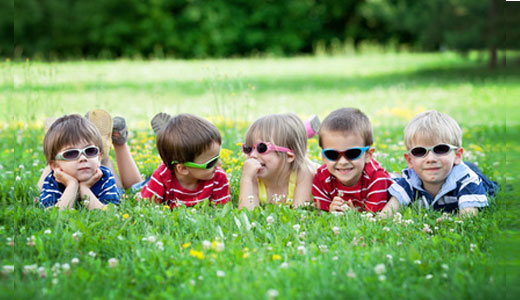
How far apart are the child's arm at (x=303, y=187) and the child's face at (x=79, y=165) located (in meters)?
1.67

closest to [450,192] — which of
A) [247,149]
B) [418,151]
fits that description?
[418,151]

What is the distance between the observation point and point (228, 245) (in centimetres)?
355

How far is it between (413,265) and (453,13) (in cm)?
1466

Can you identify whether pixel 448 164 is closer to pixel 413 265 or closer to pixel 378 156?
pixel 413 265

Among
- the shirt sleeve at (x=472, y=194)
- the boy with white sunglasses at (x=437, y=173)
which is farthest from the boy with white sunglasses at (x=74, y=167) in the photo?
the shirt sleeve at (x=472, y=194)

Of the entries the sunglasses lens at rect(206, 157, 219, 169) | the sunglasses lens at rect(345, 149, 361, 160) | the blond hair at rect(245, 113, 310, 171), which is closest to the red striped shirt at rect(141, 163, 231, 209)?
the sunglasses lens at rect(206, 157, 219, 169)

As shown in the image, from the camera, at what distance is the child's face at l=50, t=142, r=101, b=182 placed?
461 cm

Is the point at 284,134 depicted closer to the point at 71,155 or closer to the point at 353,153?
the point at 353,153

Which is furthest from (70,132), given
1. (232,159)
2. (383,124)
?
(383,124)

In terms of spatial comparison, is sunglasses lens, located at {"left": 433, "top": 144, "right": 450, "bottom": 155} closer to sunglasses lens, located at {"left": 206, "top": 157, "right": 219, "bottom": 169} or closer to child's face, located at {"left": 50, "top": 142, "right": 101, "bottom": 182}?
sunglasses lens, located at {"left": 206, "top": 157, "right": 219, "bottom": 169}

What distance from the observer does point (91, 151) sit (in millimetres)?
4680

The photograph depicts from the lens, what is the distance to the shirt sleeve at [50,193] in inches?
180

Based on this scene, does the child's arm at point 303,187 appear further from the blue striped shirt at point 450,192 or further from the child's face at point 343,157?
the blue striped shirt at point 450,192

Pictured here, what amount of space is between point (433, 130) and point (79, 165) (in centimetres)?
278
